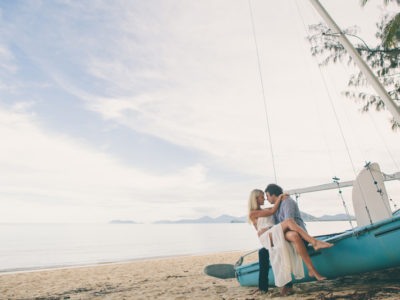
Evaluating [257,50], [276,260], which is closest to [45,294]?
[276,260]

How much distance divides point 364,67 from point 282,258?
4.32 metres

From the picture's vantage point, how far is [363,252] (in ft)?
12.7

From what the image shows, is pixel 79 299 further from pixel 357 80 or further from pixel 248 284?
pixel 357 80

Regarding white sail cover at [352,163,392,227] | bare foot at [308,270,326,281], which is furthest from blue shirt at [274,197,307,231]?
white sail cover at [352,163,392,227]

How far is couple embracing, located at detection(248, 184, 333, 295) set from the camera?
3.92 meters

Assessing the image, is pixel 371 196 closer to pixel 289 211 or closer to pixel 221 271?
pixel 289 211

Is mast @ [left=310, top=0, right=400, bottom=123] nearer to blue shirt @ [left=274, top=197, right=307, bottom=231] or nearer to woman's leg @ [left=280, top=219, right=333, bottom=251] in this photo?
blue shirt @ [left=274, top=197, right=307, bottom=231]

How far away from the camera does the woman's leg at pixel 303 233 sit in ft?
12.6

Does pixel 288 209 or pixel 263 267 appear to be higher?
pixel 288 209

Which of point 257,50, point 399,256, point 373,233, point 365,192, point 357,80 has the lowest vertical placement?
point 399,256

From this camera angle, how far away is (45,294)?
→ 7281 mm

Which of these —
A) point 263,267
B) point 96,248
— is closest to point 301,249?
point 263,267

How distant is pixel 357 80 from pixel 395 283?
786 cm

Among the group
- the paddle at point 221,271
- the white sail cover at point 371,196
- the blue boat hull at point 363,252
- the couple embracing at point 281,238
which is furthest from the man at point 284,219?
the paddle at point 221,271
